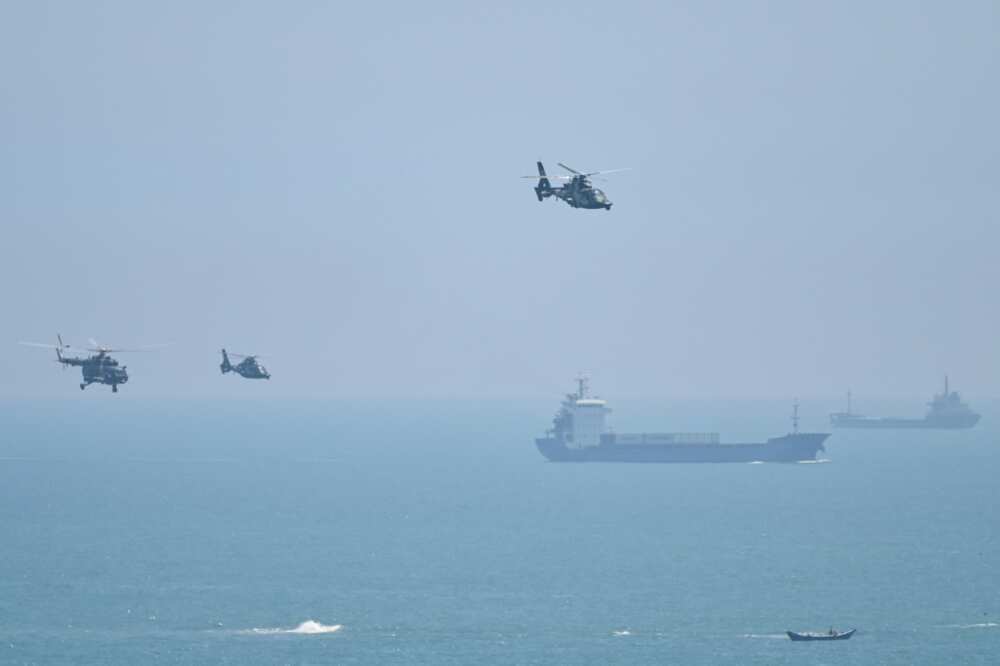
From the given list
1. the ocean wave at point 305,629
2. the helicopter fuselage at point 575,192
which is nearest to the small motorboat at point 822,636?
the ocean wave at point 305,629

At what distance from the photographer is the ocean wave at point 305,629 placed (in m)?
113

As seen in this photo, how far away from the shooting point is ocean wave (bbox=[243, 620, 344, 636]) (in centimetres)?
11325

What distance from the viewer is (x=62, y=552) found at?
154 metres

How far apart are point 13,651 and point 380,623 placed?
2369cm

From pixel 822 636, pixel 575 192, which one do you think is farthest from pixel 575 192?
pixel 822 636

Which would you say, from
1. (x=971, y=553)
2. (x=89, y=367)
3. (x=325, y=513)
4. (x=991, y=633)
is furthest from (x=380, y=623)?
(x=325, y=513)

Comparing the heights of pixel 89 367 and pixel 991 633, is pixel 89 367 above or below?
above

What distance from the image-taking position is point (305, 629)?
114m

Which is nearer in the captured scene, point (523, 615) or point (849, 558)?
point (523, 615)

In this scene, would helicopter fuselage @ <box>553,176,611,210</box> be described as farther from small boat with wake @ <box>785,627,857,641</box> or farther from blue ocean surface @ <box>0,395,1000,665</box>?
small boat with wake @ <box>785,627,857,641</box>

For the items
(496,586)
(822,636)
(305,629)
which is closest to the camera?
(822,636)

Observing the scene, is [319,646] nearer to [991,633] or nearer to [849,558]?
[991,633]

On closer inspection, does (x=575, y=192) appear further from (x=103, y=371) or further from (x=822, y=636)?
(x=822, y=636)

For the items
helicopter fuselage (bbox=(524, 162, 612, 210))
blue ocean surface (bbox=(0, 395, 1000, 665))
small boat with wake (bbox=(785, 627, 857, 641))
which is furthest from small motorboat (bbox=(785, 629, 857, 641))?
helicopter fuselage (bbox=(524, 162, 612, 210))
